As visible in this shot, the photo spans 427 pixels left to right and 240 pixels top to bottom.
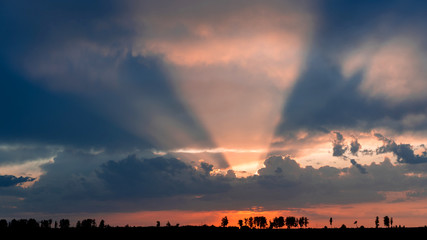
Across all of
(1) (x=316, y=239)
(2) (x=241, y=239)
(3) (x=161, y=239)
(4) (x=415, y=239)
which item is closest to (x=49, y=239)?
(3) (x=161, y=239)

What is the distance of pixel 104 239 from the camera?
625 ft

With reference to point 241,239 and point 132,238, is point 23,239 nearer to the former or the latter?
point 132,238

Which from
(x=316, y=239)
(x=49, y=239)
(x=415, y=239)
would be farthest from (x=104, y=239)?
(x=415, y=239)

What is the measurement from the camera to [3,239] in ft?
628

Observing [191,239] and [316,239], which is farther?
[316,239]

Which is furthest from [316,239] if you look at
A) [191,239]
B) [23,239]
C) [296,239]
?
[23,239]

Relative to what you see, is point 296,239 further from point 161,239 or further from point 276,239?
point 161,239

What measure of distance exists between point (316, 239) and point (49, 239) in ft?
405

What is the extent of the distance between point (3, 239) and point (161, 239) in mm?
71470

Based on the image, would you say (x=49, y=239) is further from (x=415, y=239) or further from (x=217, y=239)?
(x=415, y=239)

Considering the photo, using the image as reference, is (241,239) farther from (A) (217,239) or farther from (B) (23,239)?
(B) (23,239)

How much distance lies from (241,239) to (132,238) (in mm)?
50359

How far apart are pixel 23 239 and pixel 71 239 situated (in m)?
22.1

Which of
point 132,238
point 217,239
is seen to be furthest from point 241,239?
point 132,238
